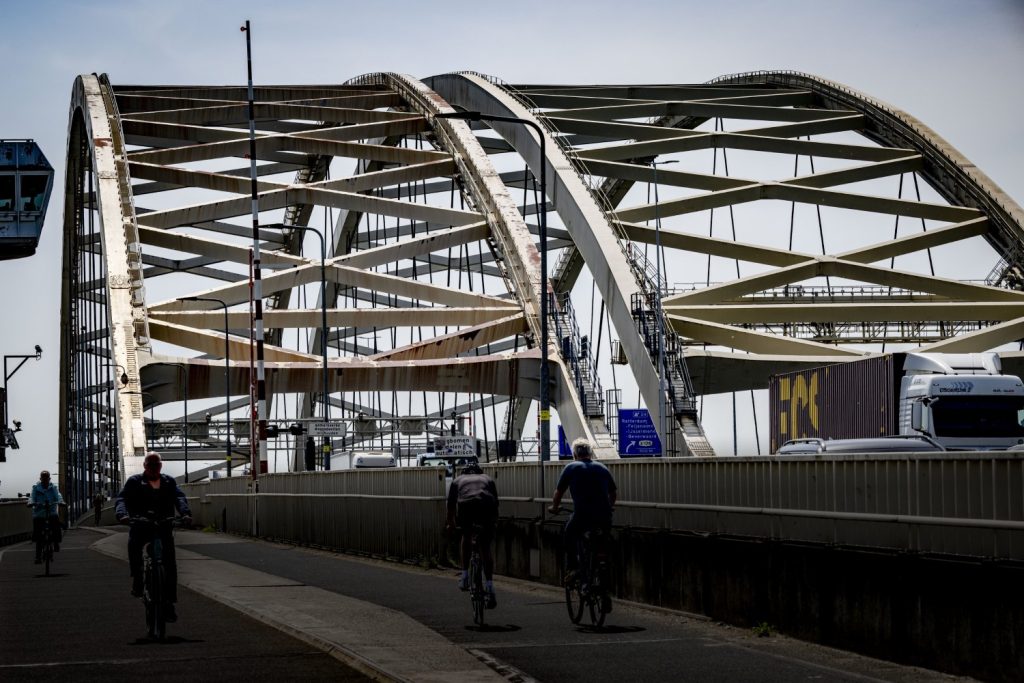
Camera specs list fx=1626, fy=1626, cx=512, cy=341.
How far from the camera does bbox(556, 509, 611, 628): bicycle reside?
15602 millimetres

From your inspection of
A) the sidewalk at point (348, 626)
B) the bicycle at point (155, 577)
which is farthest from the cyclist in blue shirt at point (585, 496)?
the bicycle at point (155, 577)

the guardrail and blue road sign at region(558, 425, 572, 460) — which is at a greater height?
blue road sign at region(558, 425, 572, 460)

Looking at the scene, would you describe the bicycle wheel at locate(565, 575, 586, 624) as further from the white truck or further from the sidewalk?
the white truck

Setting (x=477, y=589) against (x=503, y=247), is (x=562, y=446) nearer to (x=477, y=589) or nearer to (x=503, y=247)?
(x=503, y=247)

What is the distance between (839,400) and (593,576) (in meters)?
21.5

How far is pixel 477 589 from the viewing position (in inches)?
634

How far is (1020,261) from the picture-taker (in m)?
57.7

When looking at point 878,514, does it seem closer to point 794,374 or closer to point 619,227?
point 794,374

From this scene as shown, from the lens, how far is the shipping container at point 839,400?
3362 cm

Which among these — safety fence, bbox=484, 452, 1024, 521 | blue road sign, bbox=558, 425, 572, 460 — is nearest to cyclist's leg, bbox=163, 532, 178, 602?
safety fence, bbox=484, 452, 1024, 521

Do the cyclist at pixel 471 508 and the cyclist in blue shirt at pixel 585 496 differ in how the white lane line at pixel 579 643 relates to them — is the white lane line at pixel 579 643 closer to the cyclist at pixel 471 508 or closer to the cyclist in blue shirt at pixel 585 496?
the cyclist in blue shirt at pixel 585 496

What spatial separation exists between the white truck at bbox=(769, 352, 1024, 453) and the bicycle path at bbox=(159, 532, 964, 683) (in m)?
12.2

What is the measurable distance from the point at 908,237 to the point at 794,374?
750 inches

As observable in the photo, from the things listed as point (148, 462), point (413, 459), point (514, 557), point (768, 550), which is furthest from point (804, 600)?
point (413, 459)
